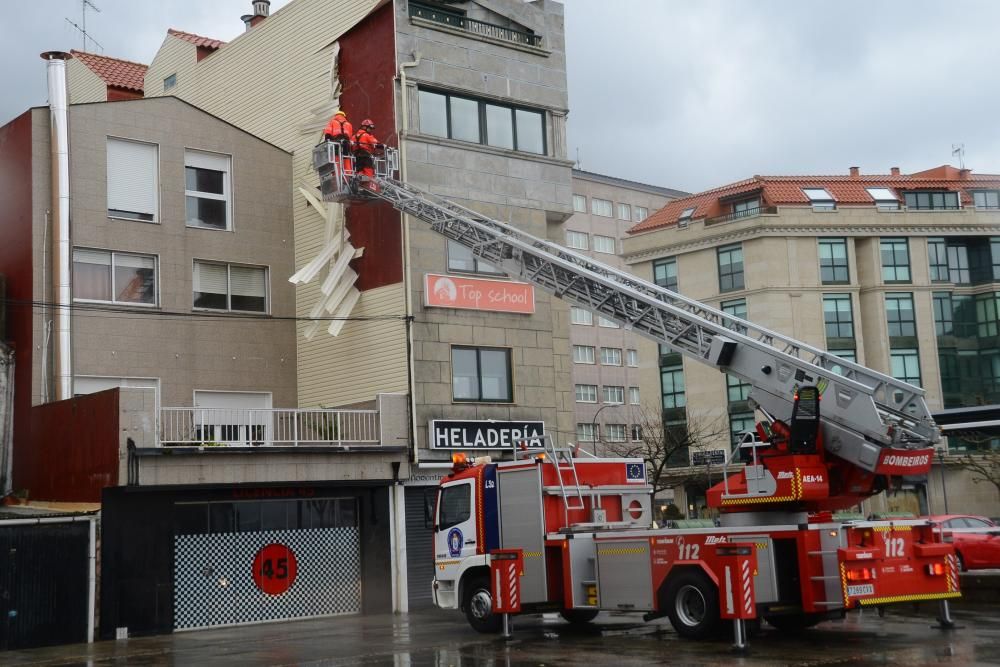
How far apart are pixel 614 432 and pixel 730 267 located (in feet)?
71.5

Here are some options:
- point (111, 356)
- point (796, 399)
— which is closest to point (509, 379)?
point (111, 356)

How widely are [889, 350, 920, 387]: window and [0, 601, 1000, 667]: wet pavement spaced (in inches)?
1780

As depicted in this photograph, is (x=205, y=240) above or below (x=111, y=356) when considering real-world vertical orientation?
above

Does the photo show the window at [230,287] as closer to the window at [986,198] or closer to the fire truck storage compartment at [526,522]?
the fire truck storage compartment at [526,522]

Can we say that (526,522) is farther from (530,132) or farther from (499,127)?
(530,132)

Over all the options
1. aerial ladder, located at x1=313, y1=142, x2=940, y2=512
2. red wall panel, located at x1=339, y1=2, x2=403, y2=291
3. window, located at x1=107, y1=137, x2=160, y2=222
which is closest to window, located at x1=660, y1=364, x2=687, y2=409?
red wall panel, located at x1=339, y1=2, x2=403, y2=291

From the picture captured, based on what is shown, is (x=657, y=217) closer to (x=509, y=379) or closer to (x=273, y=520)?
(x=509, y=379)

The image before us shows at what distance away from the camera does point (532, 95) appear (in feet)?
98.7

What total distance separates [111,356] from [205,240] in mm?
3779

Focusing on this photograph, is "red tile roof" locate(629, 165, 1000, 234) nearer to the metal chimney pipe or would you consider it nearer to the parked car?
the parked car

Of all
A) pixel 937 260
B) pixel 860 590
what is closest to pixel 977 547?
pixel 860 590

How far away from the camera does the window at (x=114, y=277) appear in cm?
2675

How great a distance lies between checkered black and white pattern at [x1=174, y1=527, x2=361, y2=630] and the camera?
23.3m

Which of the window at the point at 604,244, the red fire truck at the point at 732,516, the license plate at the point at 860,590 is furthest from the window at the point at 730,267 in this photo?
the license plate at the point at 860,590
